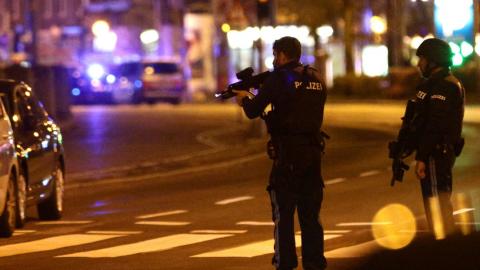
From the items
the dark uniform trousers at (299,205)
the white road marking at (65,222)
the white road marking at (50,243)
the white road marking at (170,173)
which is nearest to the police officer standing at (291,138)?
the dark uniform trousers at (299,205)

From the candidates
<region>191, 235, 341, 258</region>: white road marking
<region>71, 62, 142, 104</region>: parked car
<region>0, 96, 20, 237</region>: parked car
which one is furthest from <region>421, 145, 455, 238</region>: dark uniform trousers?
<region>71, 62, 142, 104</region>: parked car

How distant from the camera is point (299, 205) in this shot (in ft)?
31.5

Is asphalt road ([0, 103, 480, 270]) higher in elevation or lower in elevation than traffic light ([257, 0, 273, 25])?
lower

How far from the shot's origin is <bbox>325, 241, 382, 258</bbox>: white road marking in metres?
11.1

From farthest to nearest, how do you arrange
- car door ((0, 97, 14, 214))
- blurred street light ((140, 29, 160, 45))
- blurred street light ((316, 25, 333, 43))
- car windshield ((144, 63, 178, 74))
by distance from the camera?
1. blurred street light ((140, 29, 160, 45))
2. blurred street light ((316, 25, 333, 43))
3. car windshield ((144, 63, 178, 74))
4. car door ((0, 97, 14, 214))

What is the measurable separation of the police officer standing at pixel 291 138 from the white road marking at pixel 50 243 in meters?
3.35

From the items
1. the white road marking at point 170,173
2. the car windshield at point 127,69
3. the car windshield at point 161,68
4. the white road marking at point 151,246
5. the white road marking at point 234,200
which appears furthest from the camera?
the car windshield at point 127,69

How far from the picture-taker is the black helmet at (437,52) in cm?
998

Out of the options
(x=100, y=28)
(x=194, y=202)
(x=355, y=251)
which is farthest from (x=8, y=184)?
(x=100, y=28)

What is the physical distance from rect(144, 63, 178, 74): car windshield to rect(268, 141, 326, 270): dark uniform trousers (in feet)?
137

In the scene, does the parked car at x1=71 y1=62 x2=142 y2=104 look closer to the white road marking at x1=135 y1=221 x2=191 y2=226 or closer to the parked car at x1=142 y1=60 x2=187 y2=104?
the parked car at x1=142 y1=60 x2=187 y2=104

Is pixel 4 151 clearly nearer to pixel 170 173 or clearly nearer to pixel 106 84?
pixel 170 173

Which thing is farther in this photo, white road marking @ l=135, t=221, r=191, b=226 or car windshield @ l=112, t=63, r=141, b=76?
car windshield @ l=112, t=63, r=141, b=76

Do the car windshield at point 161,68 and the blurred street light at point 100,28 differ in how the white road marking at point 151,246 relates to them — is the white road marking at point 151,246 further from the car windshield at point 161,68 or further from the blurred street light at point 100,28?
the blurred street light at point 100,28
